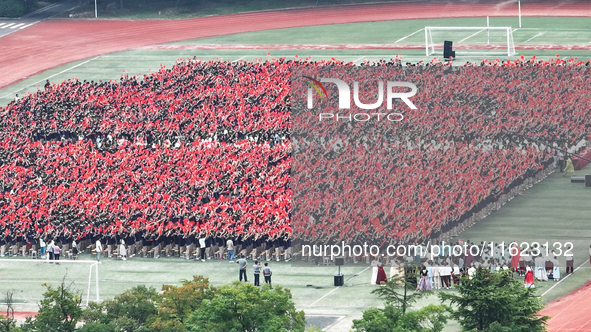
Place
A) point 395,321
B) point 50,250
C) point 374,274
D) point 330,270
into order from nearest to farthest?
point 395,321
point 374,274
point 330,270
point 50,250

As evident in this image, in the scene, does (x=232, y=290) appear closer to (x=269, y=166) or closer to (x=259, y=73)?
(x=269, y=166)

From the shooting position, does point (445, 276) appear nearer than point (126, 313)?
No

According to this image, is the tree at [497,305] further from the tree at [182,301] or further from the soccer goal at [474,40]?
the soccer goal at [474,40]

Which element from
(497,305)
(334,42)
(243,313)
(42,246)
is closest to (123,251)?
(42,246)

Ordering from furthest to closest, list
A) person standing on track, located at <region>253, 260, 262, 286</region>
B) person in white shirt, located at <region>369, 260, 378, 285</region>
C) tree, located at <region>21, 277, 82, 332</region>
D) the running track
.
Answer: the running track, person standing on track, located at <region>253, 260, 262, 286</region>, person in white shirt, located at <region>369, 260, 378, 285</region>, tree, located at <region>21, 277, 82, 332</region>

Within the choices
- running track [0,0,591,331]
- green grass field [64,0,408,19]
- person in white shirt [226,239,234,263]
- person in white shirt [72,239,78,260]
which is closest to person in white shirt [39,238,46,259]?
person in white shirt [72,239,78,260]

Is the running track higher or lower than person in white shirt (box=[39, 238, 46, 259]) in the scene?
higher

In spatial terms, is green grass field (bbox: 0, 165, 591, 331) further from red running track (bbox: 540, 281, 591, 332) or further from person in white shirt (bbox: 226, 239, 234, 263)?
red running track (bbox: 540, 281, 591, 332)

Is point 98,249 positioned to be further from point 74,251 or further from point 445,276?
point 445,276
